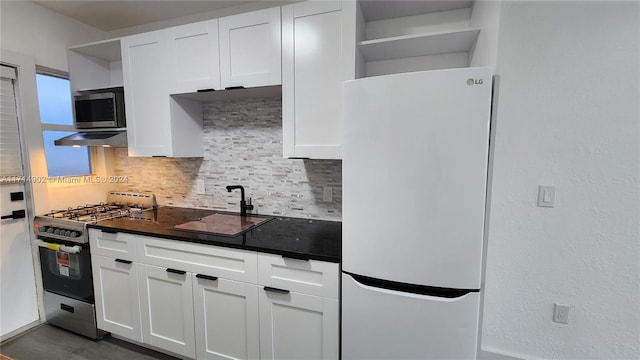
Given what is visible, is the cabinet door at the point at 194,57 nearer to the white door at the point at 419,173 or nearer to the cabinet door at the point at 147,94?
the cabinet door at the point at 147,94

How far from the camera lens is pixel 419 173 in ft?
3.90

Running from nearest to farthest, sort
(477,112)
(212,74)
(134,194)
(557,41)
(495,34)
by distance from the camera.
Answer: (477,112), (495,34), (557,41), (212,74), (134,194)

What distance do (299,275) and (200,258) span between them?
64 cm

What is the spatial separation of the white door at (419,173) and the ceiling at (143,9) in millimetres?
875

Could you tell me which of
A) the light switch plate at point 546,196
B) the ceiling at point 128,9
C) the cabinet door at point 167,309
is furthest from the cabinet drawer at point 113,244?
the light switch plate at point 546,196

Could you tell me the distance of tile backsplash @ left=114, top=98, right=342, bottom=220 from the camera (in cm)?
208

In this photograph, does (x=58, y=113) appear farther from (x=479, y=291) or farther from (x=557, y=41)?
(x=557, y=41)

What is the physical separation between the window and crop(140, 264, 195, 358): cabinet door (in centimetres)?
138

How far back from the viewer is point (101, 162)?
2646mm

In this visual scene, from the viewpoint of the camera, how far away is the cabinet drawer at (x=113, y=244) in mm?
1859

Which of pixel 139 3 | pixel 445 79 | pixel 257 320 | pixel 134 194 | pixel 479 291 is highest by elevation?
pixel 139 3

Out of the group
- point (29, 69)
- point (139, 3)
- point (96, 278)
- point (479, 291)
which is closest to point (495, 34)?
point (479, 291)

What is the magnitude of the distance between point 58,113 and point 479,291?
3.29m

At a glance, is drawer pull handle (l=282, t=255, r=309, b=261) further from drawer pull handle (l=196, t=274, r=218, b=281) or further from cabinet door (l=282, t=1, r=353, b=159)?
cabinet door (l=282, t=1, r=353, b=159)
